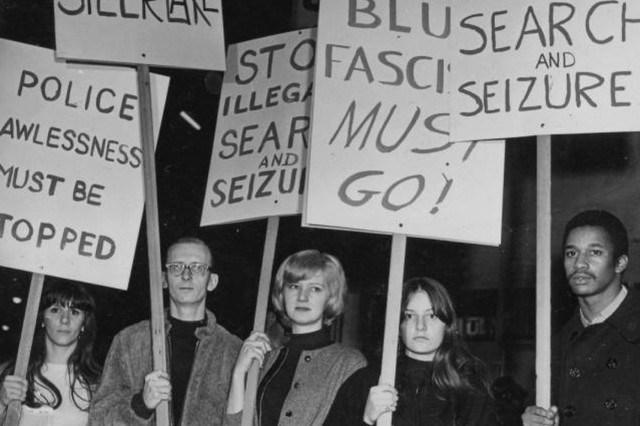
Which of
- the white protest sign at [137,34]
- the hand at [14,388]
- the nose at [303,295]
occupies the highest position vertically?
the white protest sign at [137,34]

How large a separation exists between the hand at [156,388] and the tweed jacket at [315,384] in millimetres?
220

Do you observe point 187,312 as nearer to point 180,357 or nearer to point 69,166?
point 180,357

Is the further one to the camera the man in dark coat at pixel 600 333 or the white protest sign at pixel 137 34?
the white protest sign at pixel 137 34

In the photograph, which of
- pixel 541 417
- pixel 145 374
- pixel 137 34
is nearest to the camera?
pixel 541 417

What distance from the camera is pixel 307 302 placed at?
3.08 meters

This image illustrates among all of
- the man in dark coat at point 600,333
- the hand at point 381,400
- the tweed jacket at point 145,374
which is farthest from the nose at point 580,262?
the tweed jacket at point 145,374

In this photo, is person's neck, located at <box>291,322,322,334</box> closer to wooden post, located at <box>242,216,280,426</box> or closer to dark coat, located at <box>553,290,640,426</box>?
wooden post, located at <box>242,216,280,426</box>

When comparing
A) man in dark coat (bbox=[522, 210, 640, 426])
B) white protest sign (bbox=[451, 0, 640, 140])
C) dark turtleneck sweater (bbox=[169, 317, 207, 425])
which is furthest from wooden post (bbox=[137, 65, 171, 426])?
man in dark coat (bbox=[522, 210, 640, 426])

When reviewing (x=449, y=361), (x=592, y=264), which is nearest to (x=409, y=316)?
(x=449, y=361)

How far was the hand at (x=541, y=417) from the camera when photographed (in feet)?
8.55

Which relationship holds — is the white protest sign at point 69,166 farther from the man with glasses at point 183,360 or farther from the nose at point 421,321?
the nose at point 421,321

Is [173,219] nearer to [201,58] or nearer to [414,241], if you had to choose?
[414,241]

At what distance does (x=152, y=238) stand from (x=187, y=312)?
0.35 m

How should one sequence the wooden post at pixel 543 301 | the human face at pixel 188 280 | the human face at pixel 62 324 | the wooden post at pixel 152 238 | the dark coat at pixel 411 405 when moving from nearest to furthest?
the wooden post at pixel 543 301
the dark coat at pixel 411 405
the wooden post at pixel 152 238
the human face at pixel 188 280
the human face at pixel 62 324
